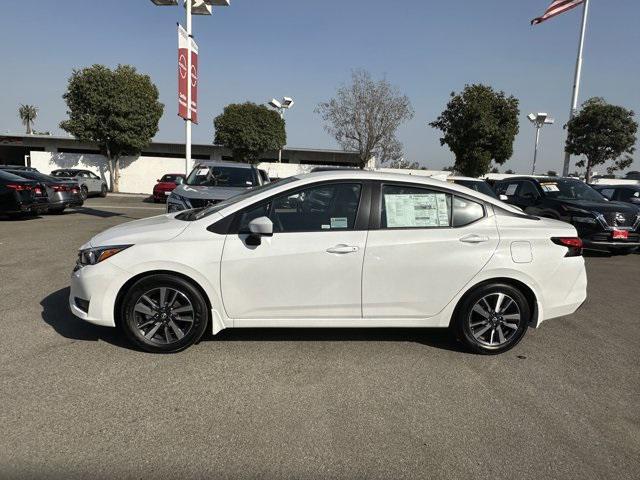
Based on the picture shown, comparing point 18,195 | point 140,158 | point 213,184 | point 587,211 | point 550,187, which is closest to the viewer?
point 213,184

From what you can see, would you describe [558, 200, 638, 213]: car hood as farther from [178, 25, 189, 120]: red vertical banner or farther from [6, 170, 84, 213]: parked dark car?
[6, 170, 84, 213]: parked dark car

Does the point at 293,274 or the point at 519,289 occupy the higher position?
the point at 293,274

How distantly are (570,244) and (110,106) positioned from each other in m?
28.6

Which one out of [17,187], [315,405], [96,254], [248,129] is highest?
[248,129]

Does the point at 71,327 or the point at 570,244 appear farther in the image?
the point at 71,327

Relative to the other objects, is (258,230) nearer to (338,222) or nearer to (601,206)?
(338,222)

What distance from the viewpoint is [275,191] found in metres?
4.01

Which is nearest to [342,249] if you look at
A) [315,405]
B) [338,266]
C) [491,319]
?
[338,266]

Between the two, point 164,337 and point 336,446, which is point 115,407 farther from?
point 336,446

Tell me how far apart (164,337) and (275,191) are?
1.61 m

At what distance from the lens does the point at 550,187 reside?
35.4ft

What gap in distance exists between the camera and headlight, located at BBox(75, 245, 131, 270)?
3.84m

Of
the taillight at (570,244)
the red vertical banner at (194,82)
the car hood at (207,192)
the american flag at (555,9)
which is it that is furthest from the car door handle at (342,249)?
the american flag at (555,9)

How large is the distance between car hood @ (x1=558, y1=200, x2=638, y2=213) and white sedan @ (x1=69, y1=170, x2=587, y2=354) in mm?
6340
